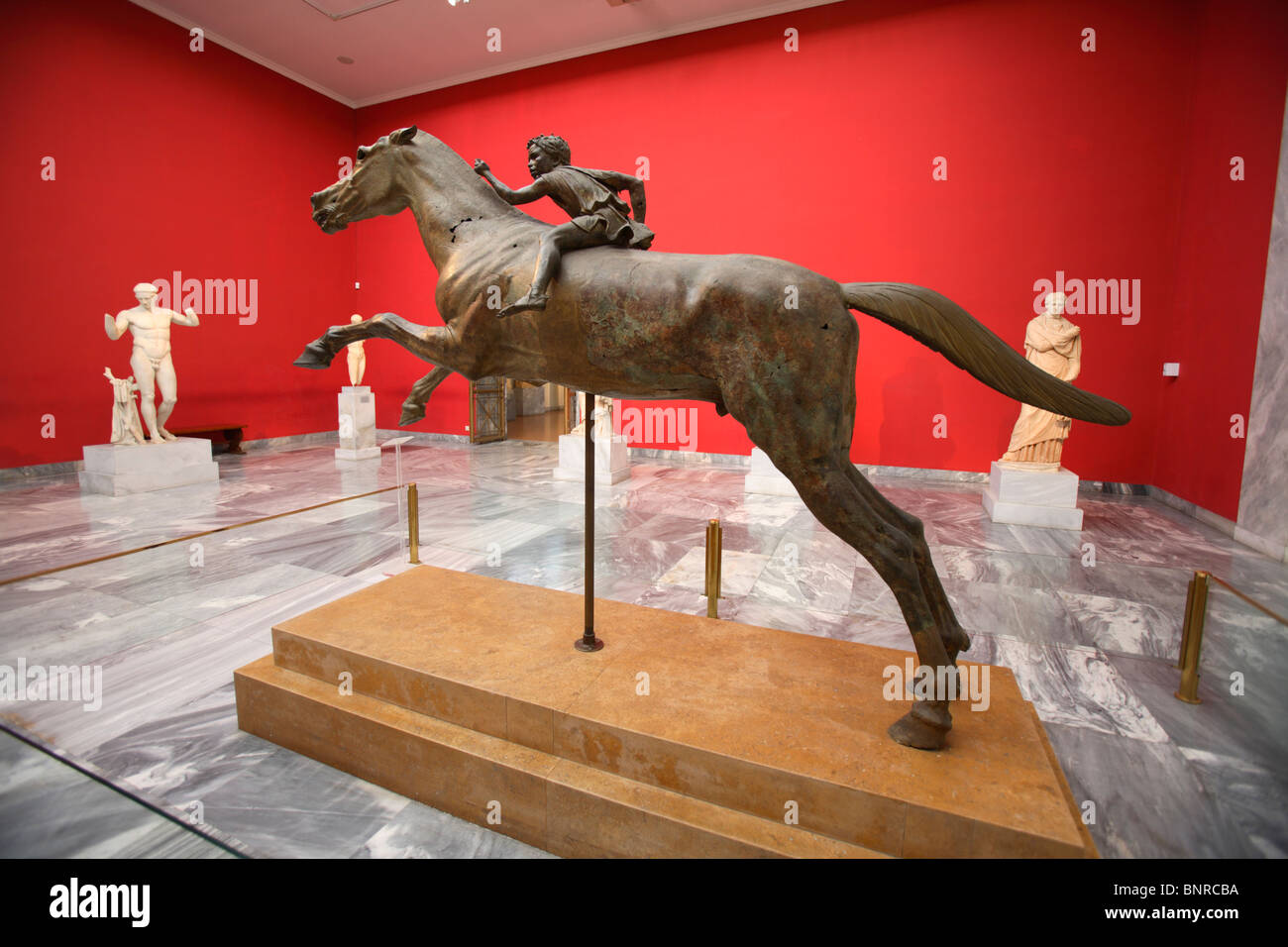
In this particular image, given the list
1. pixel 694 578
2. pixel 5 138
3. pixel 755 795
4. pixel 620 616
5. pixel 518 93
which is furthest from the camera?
pixel 518 93

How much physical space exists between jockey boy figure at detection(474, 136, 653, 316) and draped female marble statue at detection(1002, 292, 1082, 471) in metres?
6.13

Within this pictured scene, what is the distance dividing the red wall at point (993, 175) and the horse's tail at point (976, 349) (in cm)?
650

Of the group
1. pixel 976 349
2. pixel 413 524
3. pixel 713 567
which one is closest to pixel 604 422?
pixel 413 524

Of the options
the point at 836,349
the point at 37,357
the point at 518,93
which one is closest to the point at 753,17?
the point at 518,93

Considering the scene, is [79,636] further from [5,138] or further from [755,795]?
[5,138]

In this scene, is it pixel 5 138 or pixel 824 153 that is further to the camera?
pixel 824 153

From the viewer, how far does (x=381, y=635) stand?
277 centimetres

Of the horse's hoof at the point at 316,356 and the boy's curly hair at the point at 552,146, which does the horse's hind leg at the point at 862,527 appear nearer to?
the boy's curly hair at the point at 552,146

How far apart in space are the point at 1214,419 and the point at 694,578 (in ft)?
20.9

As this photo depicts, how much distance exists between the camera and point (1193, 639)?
3.17m

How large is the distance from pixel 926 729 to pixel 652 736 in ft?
2.93
